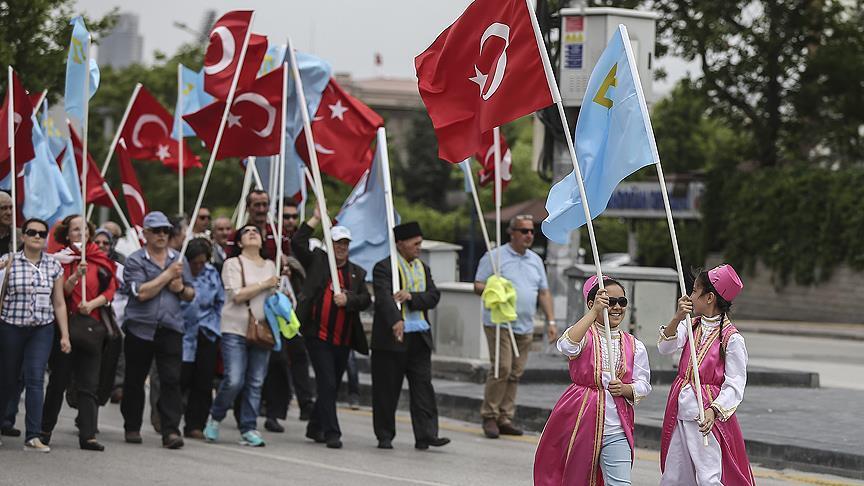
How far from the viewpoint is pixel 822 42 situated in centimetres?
3600

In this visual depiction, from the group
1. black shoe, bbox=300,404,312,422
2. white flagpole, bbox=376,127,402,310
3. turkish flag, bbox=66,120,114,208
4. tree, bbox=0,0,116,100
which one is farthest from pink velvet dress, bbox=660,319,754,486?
tree, bbox=0,0,116,100

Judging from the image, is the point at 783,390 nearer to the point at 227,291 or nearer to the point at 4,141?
the point at 227,291

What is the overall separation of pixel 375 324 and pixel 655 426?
2539 millimetres

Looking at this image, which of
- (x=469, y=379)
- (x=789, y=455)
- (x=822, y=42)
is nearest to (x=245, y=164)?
(x=469, y=379)

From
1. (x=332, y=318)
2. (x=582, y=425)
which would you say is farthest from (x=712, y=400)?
(x=332, y=318)

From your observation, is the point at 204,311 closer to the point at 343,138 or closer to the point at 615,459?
the point at 343,138

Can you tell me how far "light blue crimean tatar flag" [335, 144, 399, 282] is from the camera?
1326 centimetres

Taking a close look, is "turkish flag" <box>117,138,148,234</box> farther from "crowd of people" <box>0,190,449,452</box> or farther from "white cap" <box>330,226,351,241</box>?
"white cap" <box>330,226,351,241</box>

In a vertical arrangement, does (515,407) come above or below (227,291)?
below

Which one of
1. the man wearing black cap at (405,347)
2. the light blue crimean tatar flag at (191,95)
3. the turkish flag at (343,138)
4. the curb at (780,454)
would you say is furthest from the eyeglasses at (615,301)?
the light blue crimean tatar flag at (191,95)

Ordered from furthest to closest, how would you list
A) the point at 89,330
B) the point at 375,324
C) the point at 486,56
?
the point at 375,324 < the point at 89,330 < the point at 486,56

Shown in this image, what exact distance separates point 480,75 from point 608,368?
2211 millimetres

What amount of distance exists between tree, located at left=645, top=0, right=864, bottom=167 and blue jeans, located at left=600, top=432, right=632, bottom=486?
27650mm

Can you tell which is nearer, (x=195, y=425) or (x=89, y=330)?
(x=89, y=330)
